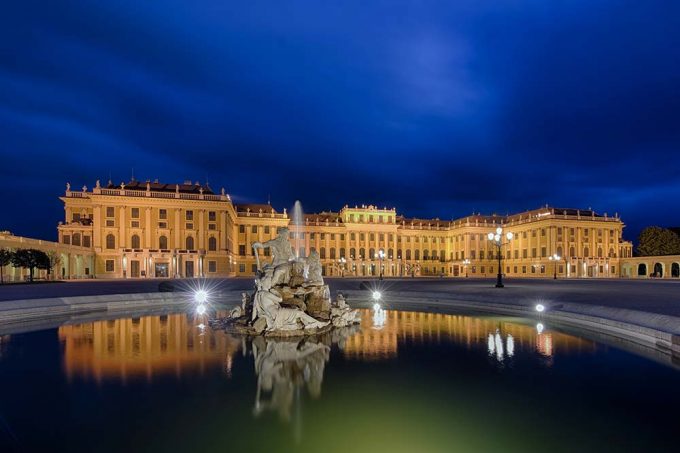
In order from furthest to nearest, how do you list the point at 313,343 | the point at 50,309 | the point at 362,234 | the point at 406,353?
the point at 362,234
the point at 50,309
the point at 313,343
the point at 406,353

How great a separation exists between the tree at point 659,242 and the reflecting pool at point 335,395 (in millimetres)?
82381

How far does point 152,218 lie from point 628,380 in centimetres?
6367

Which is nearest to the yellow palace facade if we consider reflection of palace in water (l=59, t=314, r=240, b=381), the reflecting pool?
reflection of palace in water (l=59, t=314, r=240, b=381)

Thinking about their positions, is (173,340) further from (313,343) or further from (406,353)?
(406,353)

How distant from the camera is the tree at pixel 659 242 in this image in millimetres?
76688

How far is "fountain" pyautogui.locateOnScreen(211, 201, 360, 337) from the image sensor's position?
40.7ft

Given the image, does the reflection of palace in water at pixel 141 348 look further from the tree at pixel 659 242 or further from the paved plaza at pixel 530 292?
the tree at pixel 659 242

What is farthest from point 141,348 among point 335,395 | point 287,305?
point 335,395

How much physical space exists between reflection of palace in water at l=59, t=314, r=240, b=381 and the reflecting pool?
0.18ft

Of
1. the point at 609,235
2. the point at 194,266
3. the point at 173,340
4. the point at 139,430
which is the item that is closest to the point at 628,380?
the point at 139,430

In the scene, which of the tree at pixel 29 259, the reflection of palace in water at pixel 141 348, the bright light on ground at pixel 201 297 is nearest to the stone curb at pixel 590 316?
the bright light on ground at pixel 201 297

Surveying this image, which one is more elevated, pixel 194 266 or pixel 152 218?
pixel 152 218

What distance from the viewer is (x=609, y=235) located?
8619cm

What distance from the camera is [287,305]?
1367 cm
